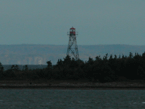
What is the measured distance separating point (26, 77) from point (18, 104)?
36.6 meters

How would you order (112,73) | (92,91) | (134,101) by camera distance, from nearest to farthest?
(134,101) → (92,91) → (112,73)

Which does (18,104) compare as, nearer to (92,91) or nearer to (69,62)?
(92,91)

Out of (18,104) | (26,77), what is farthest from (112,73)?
(18,104)

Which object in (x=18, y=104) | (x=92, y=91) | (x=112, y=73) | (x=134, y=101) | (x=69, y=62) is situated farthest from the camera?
(x=69, y=62)

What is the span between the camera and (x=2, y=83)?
3819 inches

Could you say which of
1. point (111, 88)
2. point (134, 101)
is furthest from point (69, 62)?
point (134, 101)

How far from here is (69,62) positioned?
104188mm

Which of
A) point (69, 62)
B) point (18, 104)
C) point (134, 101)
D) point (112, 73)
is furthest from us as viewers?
point (69, 62)

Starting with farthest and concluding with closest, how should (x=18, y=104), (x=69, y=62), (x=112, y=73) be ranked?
(x=69, y=62) → (x=112, y=73) → (x=18, y=104)

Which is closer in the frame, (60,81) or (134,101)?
(134,101)
